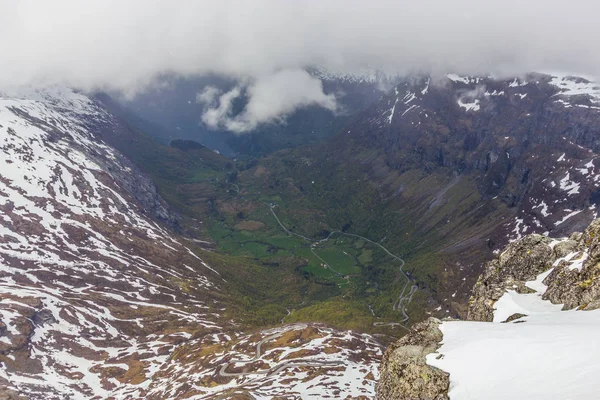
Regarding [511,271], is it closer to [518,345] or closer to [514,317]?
[514,317]

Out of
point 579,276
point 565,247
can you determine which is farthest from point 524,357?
point 565,247

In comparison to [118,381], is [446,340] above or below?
below

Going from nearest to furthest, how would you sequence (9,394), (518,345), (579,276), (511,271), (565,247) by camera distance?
(518,345) < (579,276) < (565,247) < (511,271) < (9,394)

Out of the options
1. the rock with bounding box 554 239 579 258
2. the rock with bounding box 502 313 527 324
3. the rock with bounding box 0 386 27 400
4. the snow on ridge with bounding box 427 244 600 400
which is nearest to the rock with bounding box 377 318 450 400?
the snow on ridge with bounding box 427 244 600 400

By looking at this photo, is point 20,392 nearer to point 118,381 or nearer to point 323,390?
point 118,381

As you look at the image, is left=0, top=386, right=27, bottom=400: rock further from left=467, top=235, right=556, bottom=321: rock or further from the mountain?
left=467, top=235, right=556, bottom=321: rock

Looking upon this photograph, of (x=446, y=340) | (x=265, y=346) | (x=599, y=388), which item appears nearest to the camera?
(x=599, y=388)

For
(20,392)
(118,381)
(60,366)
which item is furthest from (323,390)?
(60,366)
